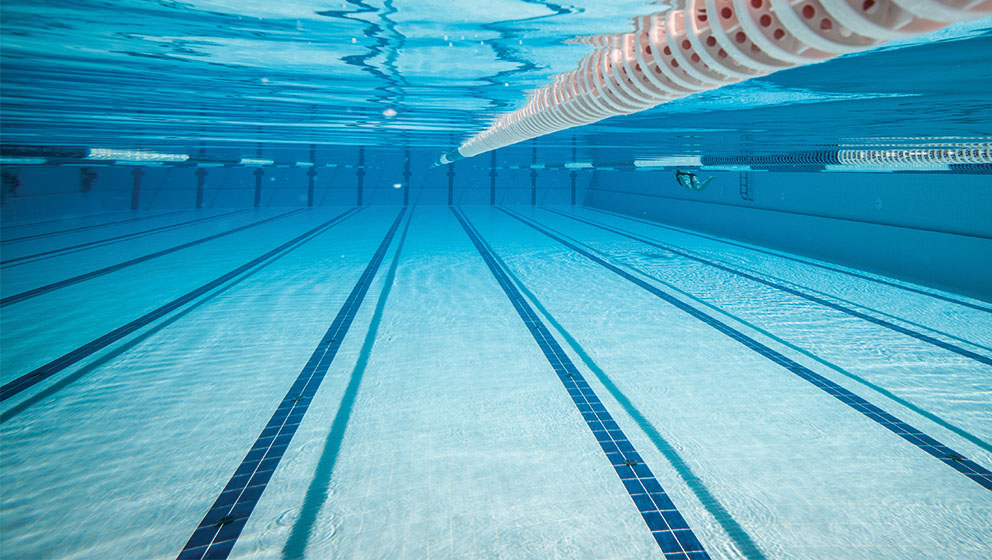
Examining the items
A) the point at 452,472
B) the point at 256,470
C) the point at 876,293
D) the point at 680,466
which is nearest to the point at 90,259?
the point at 256,470

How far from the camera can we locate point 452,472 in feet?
8.66

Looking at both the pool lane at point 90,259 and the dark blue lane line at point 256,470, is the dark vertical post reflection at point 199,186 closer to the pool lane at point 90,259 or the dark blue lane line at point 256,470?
the pool lane at point 90,259

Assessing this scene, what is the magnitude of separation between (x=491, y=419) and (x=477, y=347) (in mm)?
1296

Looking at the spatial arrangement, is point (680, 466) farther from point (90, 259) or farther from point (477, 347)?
point (90, 259)

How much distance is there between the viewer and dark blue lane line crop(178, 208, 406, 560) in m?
2.14

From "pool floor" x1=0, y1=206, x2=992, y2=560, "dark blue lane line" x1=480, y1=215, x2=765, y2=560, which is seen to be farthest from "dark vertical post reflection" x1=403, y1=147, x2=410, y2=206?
"dark blue lane line" x1=480, y1=215, x2=765, y2=560

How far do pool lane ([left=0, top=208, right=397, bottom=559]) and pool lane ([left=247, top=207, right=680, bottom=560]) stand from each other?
0.41m

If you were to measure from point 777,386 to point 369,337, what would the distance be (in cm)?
366

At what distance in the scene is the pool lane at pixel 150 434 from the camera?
7.25 feet

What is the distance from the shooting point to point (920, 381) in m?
3.74

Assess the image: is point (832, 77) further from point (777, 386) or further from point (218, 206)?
point (218, 206)

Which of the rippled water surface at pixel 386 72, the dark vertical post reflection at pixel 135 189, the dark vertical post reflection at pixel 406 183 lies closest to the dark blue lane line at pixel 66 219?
the dark vertical post reflection at pixel 135 189

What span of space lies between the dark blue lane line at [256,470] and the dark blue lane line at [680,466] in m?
2.28

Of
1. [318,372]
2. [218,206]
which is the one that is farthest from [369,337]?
[218,206]
